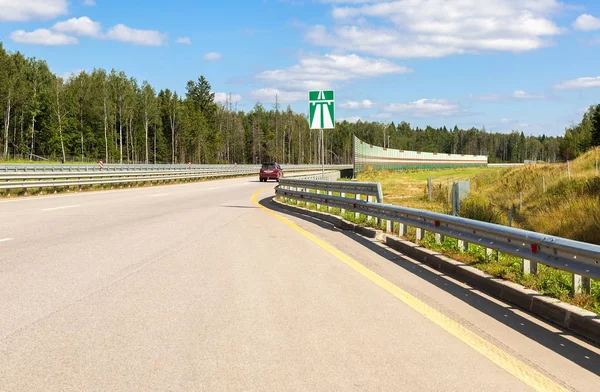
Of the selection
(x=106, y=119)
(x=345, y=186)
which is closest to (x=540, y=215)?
(x=345, y=186)

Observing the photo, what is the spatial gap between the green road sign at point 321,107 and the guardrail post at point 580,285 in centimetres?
1520

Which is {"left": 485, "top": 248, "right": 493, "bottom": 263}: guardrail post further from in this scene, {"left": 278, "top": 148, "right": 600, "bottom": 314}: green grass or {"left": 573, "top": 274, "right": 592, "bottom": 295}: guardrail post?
{"left": 573, "top": 274, "right": 592, "bottom": 295}: guardrail post

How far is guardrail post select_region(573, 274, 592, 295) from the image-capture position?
6.16 metres

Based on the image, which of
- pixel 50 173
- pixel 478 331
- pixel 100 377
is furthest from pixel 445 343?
pixel 50 173

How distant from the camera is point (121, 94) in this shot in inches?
4003

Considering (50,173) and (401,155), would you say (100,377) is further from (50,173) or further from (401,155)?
(401,155)

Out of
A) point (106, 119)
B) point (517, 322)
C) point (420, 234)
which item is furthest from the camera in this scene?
point (106, 119)

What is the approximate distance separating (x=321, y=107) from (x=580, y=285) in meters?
15.5

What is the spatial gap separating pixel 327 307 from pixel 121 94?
10205 cm

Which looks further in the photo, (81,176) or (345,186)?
(81,176)

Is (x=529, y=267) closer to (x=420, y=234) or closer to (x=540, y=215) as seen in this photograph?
(x=420, y=234)

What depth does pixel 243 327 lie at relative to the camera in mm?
5492

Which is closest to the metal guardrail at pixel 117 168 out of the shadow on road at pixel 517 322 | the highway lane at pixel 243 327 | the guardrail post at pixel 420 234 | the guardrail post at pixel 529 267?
the highway lane at pixel 243 327

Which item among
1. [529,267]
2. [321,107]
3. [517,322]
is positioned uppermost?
[321,107]
